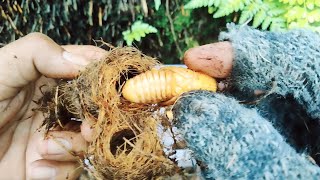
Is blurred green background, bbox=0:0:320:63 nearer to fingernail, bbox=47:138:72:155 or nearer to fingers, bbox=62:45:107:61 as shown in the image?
fingers, bbox=62:45:107:61

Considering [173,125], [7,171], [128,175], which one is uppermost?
[173,125]

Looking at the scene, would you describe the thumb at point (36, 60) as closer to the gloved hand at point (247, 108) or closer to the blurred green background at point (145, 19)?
the gloved hand at point (247, 108)

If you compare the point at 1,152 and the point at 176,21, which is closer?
the point at 1,152

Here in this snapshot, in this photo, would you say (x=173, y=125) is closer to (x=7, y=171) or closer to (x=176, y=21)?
(x=7, y=171)

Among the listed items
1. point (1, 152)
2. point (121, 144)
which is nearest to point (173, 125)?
point (121, 144)

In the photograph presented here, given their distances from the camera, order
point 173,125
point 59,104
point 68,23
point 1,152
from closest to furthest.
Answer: point 173,125, point 59,104, point 1,152, point 68,23

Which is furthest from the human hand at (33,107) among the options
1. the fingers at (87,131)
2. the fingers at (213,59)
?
the fingers at (213,59)
